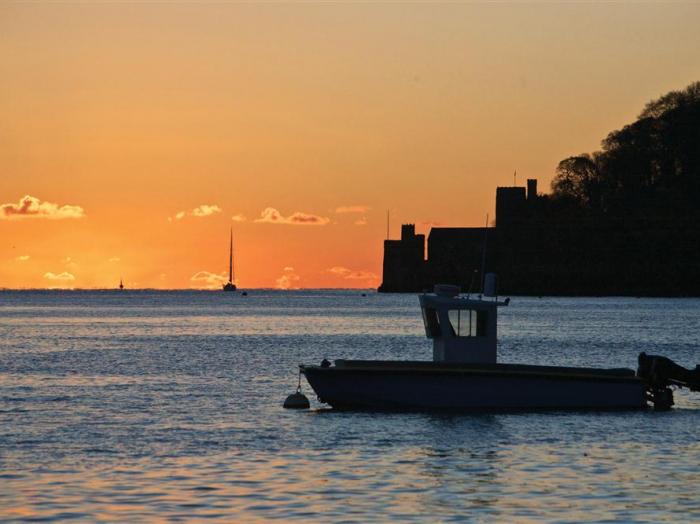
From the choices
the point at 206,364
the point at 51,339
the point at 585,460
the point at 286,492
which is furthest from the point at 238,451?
the point at 51,339

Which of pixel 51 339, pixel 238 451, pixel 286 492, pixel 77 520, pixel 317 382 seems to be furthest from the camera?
pixel 51 339

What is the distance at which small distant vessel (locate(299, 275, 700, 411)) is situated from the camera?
35625mm

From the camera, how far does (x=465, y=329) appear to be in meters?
36.6

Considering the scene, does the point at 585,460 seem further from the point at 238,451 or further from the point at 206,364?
the point at 206,364

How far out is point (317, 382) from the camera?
36500 mm

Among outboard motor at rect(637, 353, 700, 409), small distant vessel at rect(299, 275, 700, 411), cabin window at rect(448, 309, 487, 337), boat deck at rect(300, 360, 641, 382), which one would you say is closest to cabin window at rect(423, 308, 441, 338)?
small distant vessel at rect(299, 275, 700, 411)

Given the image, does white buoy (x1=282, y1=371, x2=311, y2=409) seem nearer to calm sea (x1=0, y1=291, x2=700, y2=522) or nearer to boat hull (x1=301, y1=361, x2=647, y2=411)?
calm sea (x1=0, y1=291, x2=700, y2=522)

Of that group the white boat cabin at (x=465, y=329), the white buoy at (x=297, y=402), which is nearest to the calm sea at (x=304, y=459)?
the white buoy at (x=297, y=402)

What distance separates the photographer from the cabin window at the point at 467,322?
36.5 metres

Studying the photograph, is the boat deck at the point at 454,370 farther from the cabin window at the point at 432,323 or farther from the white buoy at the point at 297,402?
the white buoy at the point at 297,402

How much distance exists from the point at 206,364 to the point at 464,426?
33.5 meters

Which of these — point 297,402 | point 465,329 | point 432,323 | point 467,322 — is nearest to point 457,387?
point 465,329

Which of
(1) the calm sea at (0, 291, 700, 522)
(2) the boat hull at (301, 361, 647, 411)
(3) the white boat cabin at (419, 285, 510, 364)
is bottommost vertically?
(1) the calm sea at (0, 291, 700, 522)

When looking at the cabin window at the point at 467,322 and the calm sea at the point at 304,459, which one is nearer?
the calm sea at the point at 304,459
